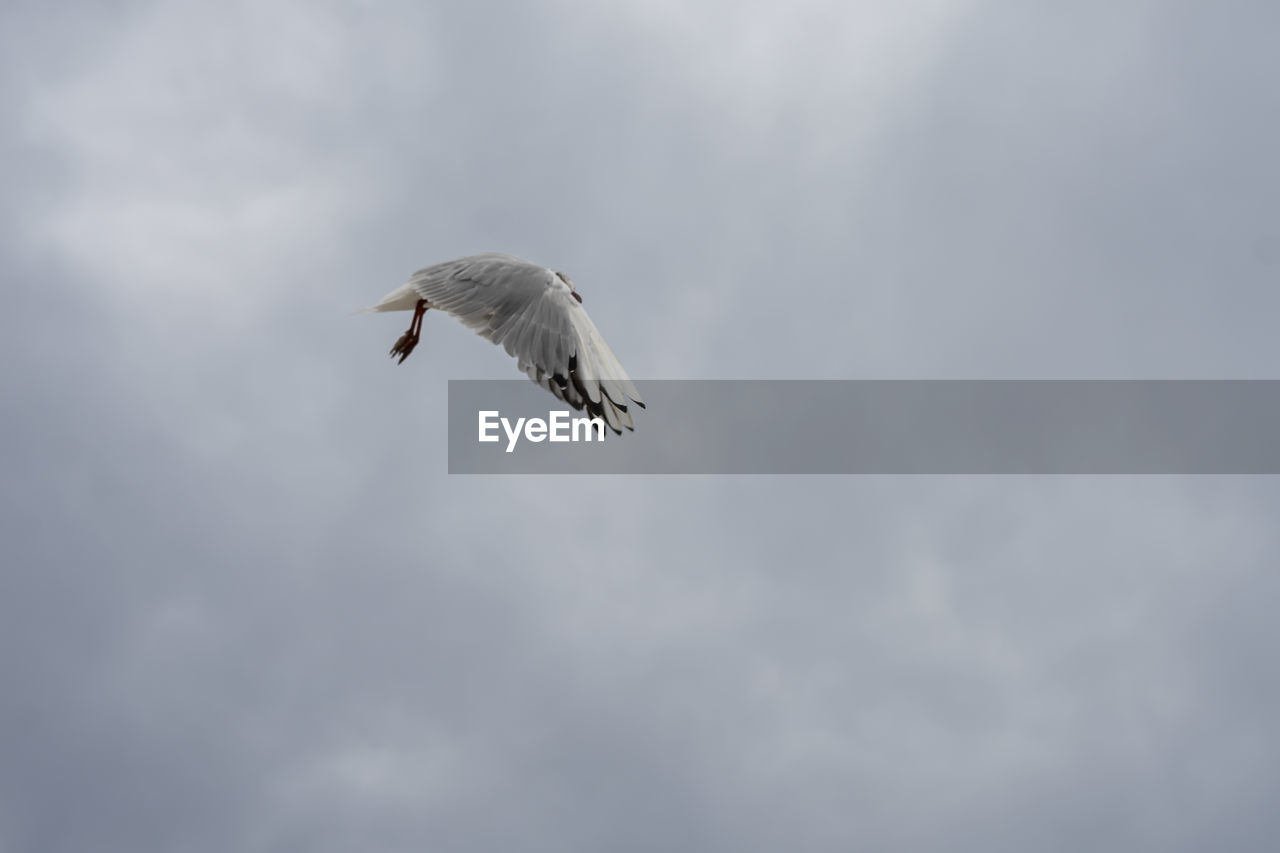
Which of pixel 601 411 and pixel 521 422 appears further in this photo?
pixel 521 422

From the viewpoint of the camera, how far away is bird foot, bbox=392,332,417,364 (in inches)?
972

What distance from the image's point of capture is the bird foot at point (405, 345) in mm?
24688

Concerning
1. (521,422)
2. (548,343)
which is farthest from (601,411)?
(521,422)

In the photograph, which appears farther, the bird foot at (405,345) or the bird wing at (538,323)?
the bird foot at (405,345)

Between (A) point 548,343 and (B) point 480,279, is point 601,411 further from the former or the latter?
(B) point 480,279

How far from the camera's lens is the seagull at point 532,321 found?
21031 mm

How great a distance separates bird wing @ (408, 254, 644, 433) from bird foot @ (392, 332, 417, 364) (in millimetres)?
943

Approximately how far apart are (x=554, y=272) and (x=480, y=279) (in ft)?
3.71

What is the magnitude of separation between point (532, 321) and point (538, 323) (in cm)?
11

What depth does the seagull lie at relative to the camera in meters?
21.0

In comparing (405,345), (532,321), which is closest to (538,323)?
(532,321)

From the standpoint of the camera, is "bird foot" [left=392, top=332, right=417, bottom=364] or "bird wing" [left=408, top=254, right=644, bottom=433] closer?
"bird wing" [left=408, top=254, right=644, bottom=433]

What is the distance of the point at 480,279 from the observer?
23562 millimetres

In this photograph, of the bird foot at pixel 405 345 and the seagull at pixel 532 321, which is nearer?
the seagull at pixel 532 321
